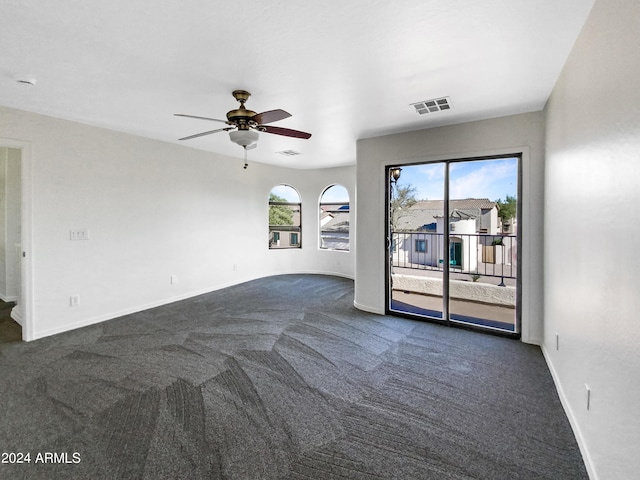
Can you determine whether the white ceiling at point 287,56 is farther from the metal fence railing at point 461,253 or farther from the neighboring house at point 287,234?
the neighboring house at point 287,234

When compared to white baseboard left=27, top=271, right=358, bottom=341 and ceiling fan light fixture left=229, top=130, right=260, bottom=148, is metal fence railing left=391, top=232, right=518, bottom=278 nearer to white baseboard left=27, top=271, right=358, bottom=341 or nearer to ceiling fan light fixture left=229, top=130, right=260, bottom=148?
ceiling fan light fixture left=229, top=130, right=260, bottom=148

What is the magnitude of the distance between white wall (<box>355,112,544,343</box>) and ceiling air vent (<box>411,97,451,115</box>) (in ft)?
1.93

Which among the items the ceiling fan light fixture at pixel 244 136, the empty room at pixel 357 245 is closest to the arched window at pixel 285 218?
the empty room at pixel 357 245

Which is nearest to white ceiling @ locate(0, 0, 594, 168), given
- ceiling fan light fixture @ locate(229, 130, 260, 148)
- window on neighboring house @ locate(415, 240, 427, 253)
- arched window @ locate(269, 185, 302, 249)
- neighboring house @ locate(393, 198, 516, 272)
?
ceiling fan light fixture @ locate(229, 130, 260, 148)

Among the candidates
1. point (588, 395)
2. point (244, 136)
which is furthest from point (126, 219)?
point (588, 395)

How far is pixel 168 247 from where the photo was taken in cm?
480

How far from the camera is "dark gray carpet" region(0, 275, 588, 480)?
65.6 inches

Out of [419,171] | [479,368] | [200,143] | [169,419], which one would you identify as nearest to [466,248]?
[419,171]

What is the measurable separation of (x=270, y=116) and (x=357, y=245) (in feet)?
7.99

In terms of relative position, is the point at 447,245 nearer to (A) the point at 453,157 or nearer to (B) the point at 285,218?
(A) the point at 453,157

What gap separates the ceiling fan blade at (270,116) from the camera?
240 centimetres

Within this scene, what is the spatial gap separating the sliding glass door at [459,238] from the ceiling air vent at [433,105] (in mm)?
826

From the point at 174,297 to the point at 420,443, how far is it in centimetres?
433

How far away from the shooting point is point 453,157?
3682mm
